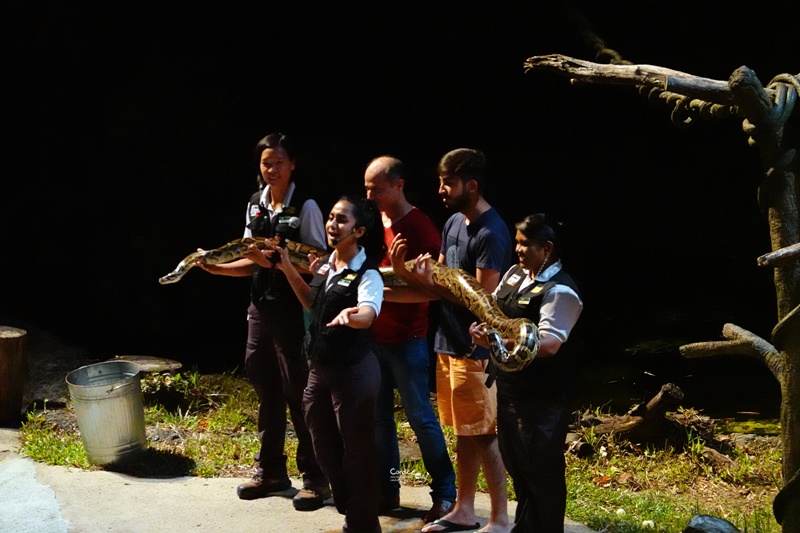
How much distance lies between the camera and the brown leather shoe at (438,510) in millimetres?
5449

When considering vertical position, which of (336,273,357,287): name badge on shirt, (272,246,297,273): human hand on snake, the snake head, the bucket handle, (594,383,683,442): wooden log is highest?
(272,246,297,273): human hand on snake

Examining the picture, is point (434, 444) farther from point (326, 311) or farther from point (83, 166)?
point (83, 166)

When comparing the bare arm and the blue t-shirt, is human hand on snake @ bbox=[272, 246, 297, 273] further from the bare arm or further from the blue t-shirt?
the blue t-shirt

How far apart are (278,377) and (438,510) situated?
1.32 meters

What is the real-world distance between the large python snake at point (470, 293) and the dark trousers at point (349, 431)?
0.59 m

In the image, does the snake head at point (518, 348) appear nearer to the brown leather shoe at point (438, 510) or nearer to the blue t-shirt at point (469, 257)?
the blue t-shirt at point (469, 257)

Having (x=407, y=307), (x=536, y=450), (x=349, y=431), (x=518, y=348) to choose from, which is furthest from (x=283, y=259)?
(x=536, y=450)

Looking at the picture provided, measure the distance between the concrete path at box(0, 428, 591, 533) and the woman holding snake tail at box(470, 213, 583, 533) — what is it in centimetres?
116

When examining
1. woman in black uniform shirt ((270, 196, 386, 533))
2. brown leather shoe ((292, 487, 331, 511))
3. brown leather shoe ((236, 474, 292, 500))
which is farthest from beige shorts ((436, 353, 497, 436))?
brown leather shoe ((236, 474, 292, 500))

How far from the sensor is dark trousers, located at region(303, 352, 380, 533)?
16.0 feet

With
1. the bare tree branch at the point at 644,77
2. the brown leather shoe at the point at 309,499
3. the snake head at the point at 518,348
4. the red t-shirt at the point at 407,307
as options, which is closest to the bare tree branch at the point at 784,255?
the bare tree branch at the point at 644,77

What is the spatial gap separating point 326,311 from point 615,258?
8.92 meters

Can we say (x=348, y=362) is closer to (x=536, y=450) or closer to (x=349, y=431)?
(x=349, y=431)

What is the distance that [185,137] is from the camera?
1226 cm
